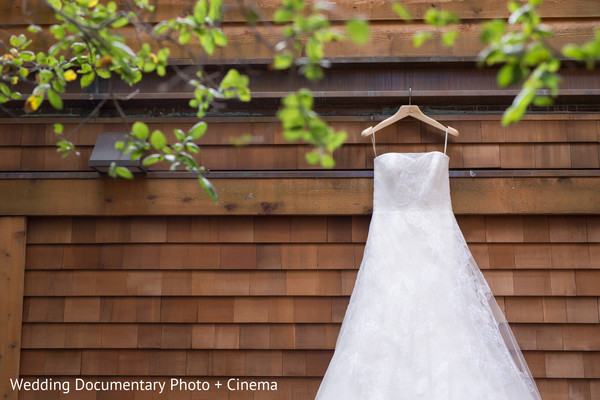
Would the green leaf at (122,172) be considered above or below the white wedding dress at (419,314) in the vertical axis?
above

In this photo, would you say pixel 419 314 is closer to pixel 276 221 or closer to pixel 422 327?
pixel 422 327

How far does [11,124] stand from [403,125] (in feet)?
6.08

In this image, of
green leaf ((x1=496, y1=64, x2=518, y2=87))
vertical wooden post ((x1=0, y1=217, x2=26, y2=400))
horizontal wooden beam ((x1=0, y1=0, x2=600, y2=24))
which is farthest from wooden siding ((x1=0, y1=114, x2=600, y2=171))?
green leaf ((x1=496, y1=64, x2=518, y2=87))

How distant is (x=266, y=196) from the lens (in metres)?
2.23

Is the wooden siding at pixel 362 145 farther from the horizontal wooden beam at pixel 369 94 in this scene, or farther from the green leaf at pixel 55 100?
the green leaf at pixel 55 100

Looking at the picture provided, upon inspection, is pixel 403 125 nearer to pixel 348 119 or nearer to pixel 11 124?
pixel 348 119

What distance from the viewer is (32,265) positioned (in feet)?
7.43

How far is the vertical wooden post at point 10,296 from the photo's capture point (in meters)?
2.16

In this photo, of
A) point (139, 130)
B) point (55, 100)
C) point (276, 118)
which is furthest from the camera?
point (276, 118)

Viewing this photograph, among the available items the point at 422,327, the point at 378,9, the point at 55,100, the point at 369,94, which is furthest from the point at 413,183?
the point at 55,100

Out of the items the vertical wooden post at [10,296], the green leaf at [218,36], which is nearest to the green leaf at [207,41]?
the green leaf at [218,36]

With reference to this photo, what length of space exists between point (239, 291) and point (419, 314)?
803 millimetres

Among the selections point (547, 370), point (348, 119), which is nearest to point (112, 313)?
point (348, 119)

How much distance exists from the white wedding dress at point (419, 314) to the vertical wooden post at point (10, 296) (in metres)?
1.38
